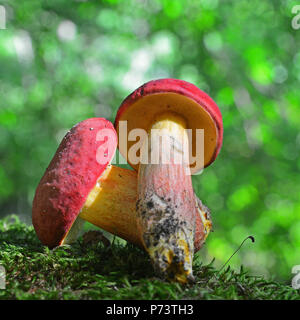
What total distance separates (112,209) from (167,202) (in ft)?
1.35

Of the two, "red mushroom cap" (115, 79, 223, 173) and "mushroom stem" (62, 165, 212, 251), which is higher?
"red mushroom cap" (115, 79, 223, 173)

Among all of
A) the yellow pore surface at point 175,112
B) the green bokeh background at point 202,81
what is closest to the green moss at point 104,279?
the yellow pore surface at point 175,112

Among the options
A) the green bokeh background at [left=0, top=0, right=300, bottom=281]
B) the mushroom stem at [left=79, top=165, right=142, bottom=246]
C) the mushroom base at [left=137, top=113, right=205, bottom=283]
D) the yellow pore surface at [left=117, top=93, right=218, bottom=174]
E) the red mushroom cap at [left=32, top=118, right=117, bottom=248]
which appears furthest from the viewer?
the green bokeh background at [left=0, top=0, right=300, bottom=281]

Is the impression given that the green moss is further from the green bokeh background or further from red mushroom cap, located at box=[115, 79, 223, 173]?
the green bokeh background

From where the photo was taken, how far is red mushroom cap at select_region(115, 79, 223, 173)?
1918mm

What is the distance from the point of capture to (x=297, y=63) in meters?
6.97

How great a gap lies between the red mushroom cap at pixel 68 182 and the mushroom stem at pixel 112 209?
164 millimetres

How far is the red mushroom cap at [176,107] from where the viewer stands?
1.92 m

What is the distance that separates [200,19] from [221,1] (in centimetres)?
106

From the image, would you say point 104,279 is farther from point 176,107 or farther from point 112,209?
point 176,107

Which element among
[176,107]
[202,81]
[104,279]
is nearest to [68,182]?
[104,279]

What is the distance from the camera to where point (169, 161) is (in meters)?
1.86

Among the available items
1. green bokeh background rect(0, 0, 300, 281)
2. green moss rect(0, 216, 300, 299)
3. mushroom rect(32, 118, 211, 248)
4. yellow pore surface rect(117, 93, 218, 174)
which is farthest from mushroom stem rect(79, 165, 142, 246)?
green bokeh background rect(0, 0, 300, 281)
